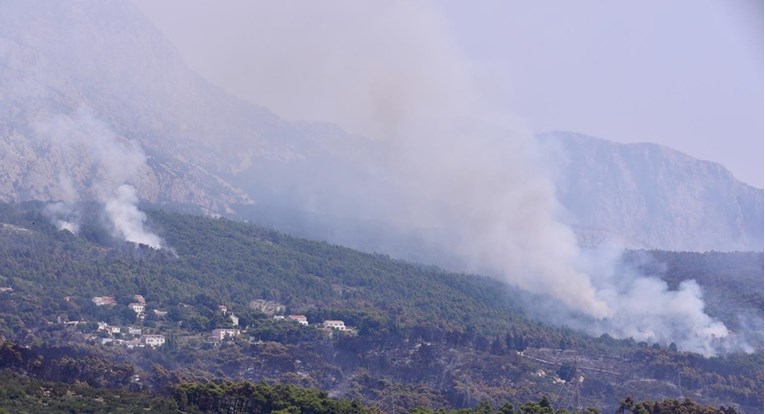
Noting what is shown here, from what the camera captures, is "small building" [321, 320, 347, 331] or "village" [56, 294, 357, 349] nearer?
"village" [56, 294, 357, 349]

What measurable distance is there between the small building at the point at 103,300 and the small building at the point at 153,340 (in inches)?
309

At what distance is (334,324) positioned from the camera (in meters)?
97.7

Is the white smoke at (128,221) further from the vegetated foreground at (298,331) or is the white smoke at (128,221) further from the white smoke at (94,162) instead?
the vegetated foreground at (298,331)

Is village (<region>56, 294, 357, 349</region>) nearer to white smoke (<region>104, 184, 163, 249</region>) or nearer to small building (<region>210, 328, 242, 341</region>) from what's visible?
small building (<region>210, 328, 242, 341</region>)

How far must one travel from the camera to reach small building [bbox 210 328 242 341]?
87981 millimetres

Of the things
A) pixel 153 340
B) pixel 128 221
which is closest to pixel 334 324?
pixel 153 340

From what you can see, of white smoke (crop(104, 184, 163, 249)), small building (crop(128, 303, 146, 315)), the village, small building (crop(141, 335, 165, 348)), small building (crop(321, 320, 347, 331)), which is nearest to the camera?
small building (crop(141, 335, 165, 348))

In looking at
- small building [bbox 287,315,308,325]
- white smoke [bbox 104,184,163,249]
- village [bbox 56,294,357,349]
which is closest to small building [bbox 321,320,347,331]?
village [bbox 56,294,357,349]

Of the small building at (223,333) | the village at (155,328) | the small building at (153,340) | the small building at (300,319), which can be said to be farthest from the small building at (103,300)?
the small building at (300,319)

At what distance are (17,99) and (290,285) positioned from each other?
56301 millimetres

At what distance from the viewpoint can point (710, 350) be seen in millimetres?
104250

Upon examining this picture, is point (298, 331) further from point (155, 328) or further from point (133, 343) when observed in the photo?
point (133, 343)

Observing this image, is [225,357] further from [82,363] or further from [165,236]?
[165,236]

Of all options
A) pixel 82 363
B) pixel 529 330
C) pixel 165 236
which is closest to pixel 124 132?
pixel 165 236
